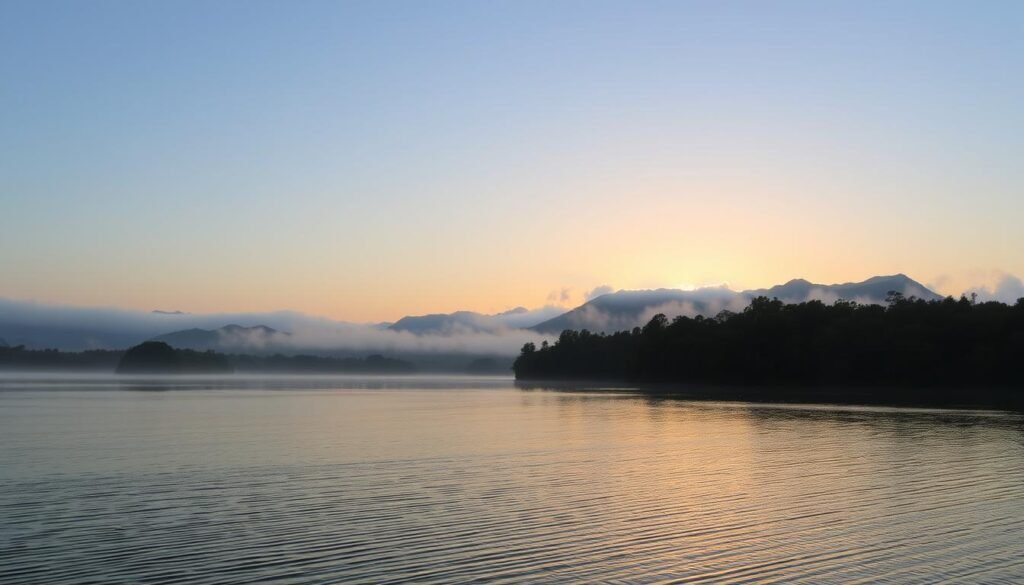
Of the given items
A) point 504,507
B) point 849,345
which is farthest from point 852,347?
point 504,507

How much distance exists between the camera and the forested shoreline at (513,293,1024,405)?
359 feet

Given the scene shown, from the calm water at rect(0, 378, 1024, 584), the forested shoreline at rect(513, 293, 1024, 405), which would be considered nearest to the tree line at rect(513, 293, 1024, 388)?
the forested shoreline at rect(513, 293, 1024, 405)

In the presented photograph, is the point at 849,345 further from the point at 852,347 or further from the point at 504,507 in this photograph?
the point at 504,507

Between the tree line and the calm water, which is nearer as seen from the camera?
the calm water

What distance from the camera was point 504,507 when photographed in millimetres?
21859

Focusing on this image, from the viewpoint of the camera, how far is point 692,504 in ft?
75.4

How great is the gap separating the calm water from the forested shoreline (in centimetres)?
7508

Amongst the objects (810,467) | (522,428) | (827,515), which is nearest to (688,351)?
(522,428)

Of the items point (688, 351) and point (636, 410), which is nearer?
point (636, 410)

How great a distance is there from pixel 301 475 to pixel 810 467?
1862cm

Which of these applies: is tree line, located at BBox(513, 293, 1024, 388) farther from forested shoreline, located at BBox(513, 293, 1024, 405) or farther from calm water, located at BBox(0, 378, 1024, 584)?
calm water, located at BBox(0, 378, 1024, 584)

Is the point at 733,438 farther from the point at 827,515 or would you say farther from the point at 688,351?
the point at 688,351

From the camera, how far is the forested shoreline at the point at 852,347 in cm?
10956

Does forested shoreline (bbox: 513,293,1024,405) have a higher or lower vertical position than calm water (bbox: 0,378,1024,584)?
higher
